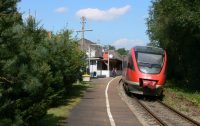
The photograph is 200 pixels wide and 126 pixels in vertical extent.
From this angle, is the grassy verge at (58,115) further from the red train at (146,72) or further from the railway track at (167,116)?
the red train at (146,72)

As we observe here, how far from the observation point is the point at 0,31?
10.3 m

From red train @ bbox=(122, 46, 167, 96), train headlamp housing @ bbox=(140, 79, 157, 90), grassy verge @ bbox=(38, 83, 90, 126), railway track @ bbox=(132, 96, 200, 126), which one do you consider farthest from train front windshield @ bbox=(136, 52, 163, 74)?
grassy verge @ bbox=(38, 83, 90, 126)

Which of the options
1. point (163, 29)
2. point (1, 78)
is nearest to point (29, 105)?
point (1, 78)

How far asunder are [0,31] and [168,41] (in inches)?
1354

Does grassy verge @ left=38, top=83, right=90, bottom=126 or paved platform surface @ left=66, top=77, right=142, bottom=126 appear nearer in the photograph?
grassy verge @ left=38, top=83, right=90, bottom=126

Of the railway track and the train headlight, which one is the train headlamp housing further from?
the railway track

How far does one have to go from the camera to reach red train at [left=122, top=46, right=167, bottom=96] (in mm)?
28141

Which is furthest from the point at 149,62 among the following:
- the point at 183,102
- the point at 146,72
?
the point at 183,102

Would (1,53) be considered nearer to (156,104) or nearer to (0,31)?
(0,31)

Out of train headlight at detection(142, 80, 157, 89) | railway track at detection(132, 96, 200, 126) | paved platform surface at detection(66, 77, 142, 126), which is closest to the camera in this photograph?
paved platform surface at detection(66, 77, 142, 126)

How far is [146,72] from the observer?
2847 cm

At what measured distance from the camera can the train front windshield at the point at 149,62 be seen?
2863 centimetres

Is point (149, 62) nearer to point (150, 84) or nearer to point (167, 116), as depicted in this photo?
point (150, 84)

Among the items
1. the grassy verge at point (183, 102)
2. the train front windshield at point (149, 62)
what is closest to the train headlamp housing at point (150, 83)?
the train front windshield at point (149, 62)
